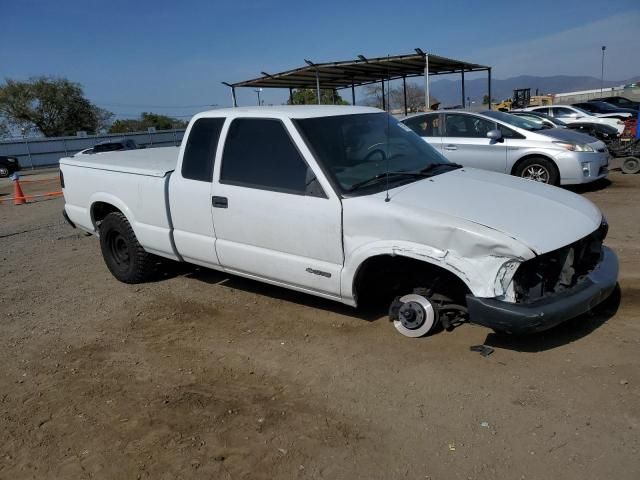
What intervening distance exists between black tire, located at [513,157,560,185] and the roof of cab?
16.8ft

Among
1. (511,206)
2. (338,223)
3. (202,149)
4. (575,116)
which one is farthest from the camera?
(575,116)

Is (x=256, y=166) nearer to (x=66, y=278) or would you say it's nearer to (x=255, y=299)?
(x=255, y=299)

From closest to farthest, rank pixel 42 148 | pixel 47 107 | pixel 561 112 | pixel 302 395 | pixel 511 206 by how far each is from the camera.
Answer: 1. pixel 302 395
2. pixel 511 206
3. pixel 561 112
4. pixel 42 148
5. pixel 47 107

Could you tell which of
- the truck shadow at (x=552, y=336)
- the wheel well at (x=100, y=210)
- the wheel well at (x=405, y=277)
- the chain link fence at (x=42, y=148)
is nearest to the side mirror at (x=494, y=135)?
the truck shadow at (x=552, y=336)

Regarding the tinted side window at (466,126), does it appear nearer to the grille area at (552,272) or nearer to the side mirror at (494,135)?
the side mirror at (494,135)

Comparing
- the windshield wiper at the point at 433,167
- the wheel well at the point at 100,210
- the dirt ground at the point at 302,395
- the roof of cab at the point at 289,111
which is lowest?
the dirt ground at the point at 302,395

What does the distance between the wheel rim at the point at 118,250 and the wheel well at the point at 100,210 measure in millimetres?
308

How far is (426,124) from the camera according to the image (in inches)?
400

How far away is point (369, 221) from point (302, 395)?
4.13 ft

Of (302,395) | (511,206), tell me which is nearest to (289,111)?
(511,206)

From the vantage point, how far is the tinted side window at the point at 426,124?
10039mm

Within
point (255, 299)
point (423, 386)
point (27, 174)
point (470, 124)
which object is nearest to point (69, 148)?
point (27, 174)

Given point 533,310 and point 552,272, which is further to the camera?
point 552,272

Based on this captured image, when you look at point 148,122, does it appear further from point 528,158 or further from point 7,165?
point 528,158
